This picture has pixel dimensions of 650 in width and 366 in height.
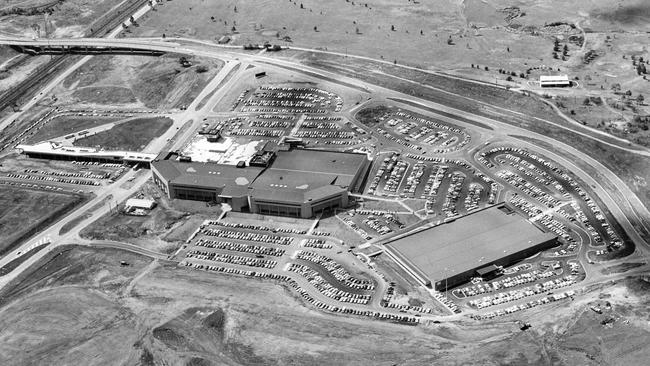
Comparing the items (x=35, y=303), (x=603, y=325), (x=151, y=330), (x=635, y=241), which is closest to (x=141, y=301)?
(x=151, y=330)

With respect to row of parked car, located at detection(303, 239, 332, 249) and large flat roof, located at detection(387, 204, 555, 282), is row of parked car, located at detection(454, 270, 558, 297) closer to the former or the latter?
large flat roof, located at detection(387, 204, 555, 282)

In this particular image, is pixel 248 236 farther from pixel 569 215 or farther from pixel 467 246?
pixel 569 215

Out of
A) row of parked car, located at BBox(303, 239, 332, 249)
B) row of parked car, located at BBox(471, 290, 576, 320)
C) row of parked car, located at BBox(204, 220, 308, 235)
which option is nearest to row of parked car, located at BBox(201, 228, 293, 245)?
row of parked car, located at BBox(204, 220, 308, 235)

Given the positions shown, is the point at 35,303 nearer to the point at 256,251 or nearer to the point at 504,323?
the point at 256,251

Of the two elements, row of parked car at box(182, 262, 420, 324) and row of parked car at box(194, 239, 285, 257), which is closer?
row of parked car at box(182, 262, 420, 324)

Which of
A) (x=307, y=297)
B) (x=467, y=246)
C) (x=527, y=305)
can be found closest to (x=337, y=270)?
(x=307, y=297)

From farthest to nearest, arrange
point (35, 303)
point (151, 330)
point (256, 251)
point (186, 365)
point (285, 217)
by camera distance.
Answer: point (285, 217) → point (256, 251) → point (35, 303) → point (151, 330) → point (186, 365)
